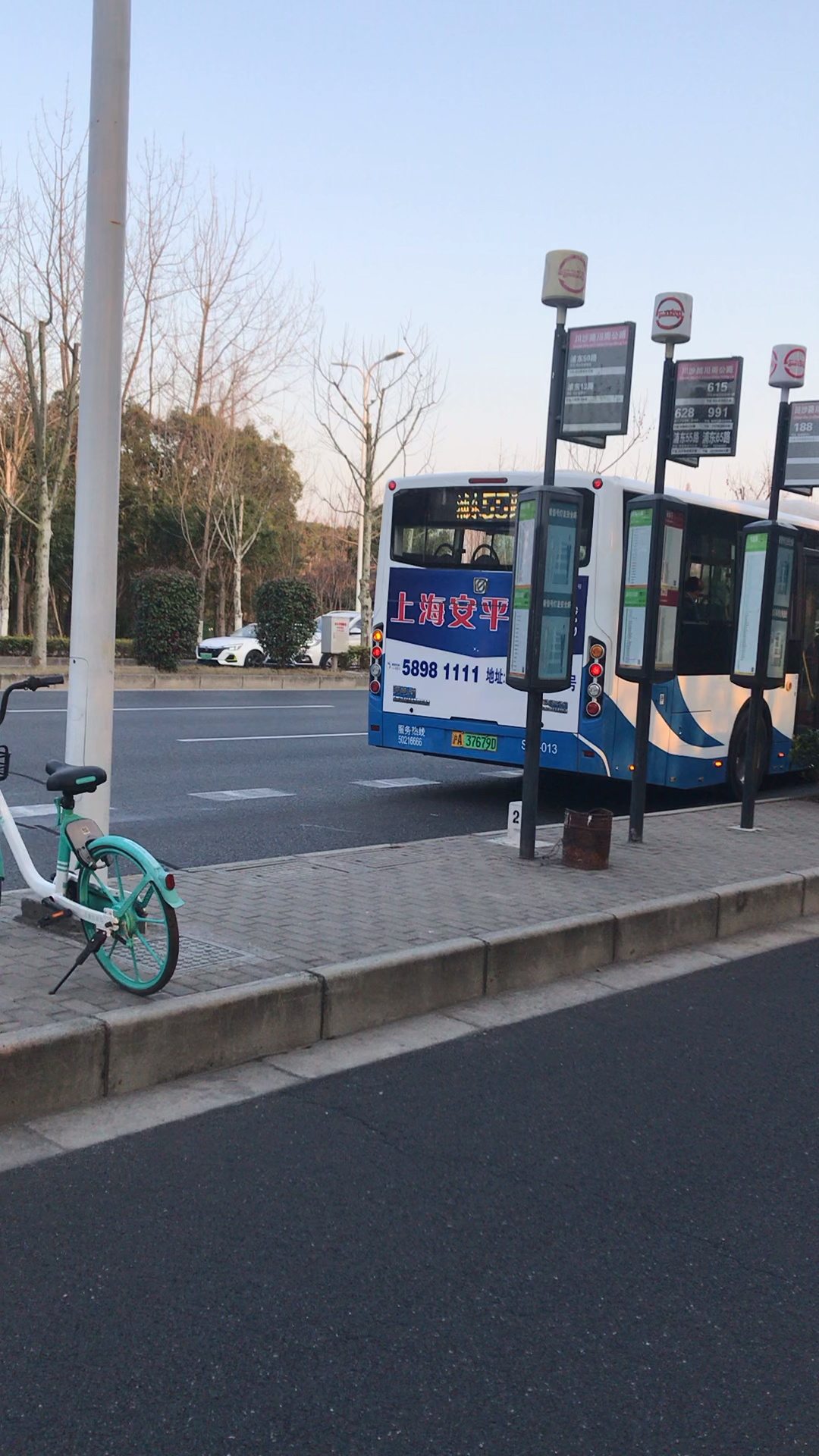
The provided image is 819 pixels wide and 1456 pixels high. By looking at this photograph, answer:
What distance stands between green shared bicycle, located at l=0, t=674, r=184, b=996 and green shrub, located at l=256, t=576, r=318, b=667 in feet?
89.4

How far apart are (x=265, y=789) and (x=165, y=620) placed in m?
17.5

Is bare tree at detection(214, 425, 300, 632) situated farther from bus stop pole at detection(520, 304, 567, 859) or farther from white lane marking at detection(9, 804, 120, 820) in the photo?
bus stop pole at detection(520, 304, 567, 859)

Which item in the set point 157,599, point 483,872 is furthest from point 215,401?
point 483,872

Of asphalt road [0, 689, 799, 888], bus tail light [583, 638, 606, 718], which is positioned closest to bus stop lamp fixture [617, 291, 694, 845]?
bus tail light [583, 638, 606, 718]

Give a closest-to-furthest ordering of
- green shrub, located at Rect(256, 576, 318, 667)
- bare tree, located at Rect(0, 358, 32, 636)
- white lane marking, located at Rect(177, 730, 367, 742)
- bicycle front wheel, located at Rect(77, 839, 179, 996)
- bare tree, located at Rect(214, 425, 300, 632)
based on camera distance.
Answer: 1. bicycle front wheel, located at Rect(77, 839, 179, 996)
2. white lane marking, located at Rect(177, 730, 367, 742)
3. bare tree, located at Rect(0, 358, 32, 636)
4. green shrub, located at Rect(256, 576, 318, 667)
5. bare tree, located at Rect(214, 425, 300, 632)

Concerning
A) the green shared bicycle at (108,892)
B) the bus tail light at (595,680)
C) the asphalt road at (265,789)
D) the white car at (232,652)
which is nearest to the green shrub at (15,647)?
the white car at (232,652)

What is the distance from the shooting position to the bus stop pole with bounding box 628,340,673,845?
31.3 ft

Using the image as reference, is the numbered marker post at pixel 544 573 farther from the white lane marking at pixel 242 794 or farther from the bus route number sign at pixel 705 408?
the white lane marking at pixel 242 794

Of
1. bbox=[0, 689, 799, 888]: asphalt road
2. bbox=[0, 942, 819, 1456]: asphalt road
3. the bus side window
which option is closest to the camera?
bbox=[0, 942, 819, 1456]: asphalt road

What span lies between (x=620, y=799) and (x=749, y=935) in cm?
534

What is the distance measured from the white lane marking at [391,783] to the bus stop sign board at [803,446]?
4.66 m

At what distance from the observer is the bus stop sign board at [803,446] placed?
10.8 m

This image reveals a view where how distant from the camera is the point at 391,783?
1352 centimetres

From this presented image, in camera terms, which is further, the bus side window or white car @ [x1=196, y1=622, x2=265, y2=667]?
white car @ [x1=196, y1=622, x2=265, y2=667]
